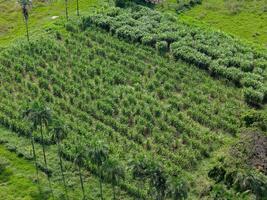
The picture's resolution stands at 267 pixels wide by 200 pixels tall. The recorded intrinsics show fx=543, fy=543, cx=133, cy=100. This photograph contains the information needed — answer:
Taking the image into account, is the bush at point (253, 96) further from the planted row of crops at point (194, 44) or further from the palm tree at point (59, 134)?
the palm tree at point (59, 134)

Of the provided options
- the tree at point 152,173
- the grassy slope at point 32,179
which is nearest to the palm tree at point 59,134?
the grassy slope at point 32,179

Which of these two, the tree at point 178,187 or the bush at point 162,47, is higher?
the bush at point 162,47

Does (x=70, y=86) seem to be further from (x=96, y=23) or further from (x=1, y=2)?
(x=1, y=2)

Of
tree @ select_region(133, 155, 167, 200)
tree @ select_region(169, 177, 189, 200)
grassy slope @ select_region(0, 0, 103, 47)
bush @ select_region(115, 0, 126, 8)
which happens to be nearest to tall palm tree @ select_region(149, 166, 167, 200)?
tree @ select_region(133, 155, 167, 200)

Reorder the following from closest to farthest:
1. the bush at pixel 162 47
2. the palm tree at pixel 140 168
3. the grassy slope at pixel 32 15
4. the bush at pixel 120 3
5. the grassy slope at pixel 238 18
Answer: the palm tree at pixel 140 168 < the bush at pixel 162 47 < the grassy slope at pixel 238 18 < the grassy slope at pixel 32 15 < the bush at pixel 120 3

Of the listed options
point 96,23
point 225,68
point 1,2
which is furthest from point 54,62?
point 1,2

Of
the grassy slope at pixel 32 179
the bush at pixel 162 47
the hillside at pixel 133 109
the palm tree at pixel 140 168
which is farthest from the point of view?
the bush at pixel 162 47

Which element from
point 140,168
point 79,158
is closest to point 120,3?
point 79,158
